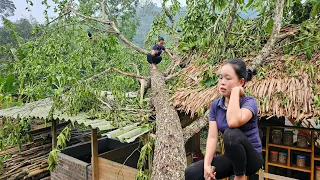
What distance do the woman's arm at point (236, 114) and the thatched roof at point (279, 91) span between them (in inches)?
61.4

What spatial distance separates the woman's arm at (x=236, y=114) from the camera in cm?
169

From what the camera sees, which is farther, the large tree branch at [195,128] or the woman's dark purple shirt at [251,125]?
the large tree branch at [195,128]

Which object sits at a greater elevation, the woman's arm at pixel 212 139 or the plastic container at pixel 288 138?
the woman's arm at pixel 212 139

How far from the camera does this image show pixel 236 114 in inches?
66.5

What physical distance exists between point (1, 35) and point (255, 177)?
75.8 ft

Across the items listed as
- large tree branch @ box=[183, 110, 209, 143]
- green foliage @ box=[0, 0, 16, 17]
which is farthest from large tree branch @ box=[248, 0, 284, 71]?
green foliage @ box=[0, 0, 16, 17]

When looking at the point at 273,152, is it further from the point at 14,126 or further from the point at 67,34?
the point at 67,34

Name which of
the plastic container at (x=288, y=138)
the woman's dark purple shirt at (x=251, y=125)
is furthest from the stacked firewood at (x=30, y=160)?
the woman's dark purple shirt at (x=251, y=125)

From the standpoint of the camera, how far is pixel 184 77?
5074 millimetres

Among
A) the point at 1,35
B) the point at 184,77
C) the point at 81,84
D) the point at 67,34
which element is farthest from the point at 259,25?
the point at 1,35

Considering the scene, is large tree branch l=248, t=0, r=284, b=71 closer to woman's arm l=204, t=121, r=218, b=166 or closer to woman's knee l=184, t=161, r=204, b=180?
woman's arm l=204, t=121, r=218, b=166

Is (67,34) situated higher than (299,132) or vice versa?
(67,34)

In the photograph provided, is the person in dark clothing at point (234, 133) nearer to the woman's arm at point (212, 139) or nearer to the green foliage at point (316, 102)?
the woman's arm at point (212, 139)

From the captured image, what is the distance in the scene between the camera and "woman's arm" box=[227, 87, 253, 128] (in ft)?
5.55
